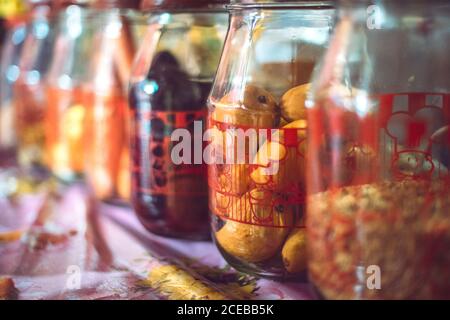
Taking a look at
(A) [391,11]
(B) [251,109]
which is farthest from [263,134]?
(A) [391,11]

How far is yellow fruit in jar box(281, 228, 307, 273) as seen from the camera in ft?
1.77

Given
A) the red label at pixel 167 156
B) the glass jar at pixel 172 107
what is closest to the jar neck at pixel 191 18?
the glass jar at pixel 172 107

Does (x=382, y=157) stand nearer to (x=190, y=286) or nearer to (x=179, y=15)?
(x=190, y=286)

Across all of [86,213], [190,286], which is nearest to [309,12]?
[190,286]

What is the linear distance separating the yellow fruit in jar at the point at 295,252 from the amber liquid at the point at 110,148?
33cm

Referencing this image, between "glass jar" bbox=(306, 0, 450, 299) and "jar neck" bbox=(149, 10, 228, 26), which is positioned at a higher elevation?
"jar neck" bbox=(149, 10, 228, 26)

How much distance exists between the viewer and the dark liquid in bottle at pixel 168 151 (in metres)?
0.67

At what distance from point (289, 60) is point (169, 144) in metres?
0.17

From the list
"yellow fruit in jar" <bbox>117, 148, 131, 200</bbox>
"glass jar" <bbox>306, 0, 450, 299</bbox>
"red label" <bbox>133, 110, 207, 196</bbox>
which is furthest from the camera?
"yellow fruit in jar" <bbox>117, 148, 131, 200</bbox>

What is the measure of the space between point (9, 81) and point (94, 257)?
1.80 feet

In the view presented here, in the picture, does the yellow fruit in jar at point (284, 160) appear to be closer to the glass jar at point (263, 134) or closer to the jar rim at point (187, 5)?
the glass jar at point (263, 134)

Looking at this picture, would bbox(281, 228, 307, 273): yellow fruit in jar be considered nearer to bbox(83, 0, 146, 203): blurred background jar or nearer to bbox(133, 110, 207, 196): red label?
bbox(133, 110, 207, 196): red label

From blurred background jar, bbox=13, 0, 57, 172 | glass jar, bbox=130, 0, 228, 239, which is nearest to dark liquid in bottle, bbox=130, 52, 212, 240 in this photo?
glass jar, bbox=130, 0, 228, 239

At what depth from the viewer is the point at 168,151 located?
0.68m
